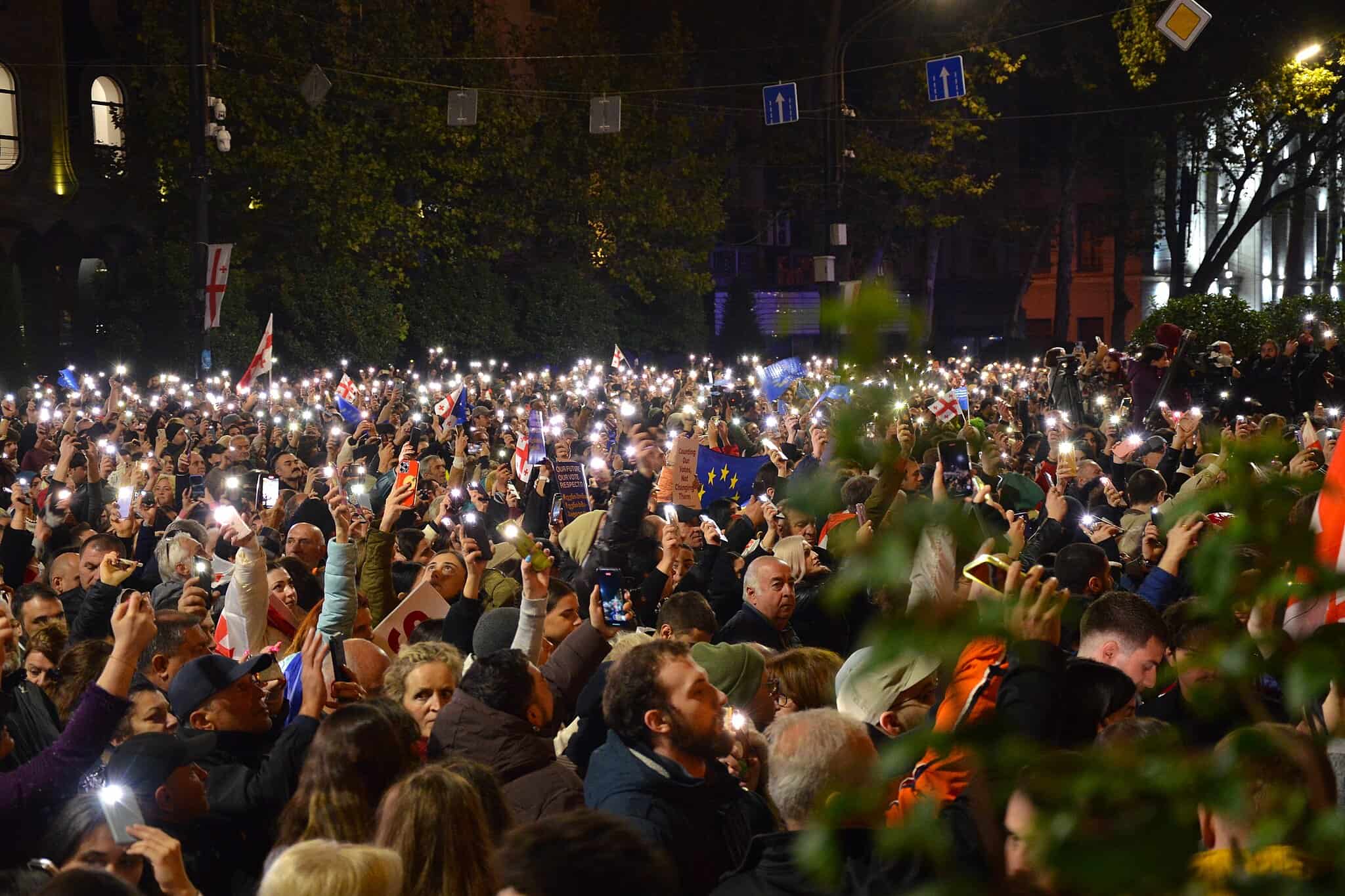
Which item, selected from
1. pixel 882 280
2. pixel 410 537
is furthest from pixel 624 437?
pixel 882 280

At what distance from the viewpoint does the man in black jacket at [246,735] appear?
4.42 metres

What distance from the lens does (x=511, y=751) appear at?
4543 millimetres

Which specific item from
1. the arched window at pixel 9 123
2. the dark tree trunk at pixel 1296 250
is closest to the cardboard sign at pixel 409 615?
the arched window at pixel 9 123

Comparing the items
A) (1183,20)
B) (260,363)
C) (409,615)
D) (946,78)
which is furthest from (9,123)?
(409,615)

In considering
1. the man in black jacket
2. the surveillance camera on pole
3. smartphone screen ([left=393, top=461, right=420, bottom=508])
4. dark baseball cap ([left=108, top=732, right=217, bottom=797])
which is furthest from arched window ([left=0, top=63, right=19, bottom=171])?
dark baseball cap ([left=108, top=732, right=217, bottom=797])

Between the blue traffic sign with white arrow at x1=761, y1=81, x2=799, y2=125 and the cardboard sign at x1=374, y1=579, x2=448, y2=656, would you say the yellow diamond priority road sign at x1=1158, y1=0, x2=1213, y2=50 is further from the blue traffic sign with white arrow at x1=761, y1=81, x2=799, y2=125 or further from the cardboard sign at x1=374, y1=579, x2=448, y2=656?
the cardboard sign at x1=374, y1=579, x2=448, y2=656

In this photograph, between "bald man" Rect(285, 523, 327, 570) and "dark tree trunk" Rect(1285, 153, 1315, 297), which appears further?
"dark tree trunk" Rect(1285, 153, 1315, 297)

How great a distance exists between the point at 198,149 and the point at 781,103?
8696 millimetres

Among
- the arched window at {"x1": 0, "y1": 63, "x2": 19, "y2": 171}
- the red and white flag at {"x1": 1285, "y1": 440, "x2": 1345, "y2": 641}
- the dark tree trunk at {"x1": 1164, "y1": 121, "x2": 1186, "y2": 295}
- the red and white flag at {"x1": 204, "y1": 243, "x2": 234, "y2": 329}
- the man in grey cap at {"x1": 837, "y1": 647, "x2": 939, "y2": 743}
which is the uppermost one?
the arched window at {"x1": 0, "y1": 63, "x2": 19, "y2": 171}

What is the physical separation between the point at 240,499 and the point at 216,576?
9.80ft

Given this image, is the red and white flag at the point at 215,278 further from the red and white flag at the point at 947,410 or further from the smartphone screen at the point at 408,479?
the red and white flag at the point at 947,410

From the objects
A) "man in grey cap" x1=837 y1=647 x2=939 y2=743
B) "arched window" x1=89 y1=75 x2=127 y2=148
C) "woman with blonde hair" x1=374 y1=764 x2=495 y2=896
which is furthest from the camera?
"arched window" x1=89 y1=75 x2=127 y2=148

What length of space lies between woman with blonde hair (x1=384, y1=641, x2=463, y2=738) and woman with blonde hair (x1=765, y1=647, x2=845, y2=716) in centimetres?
116

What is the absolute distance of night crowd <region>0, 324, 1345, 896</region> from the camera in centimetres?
159
